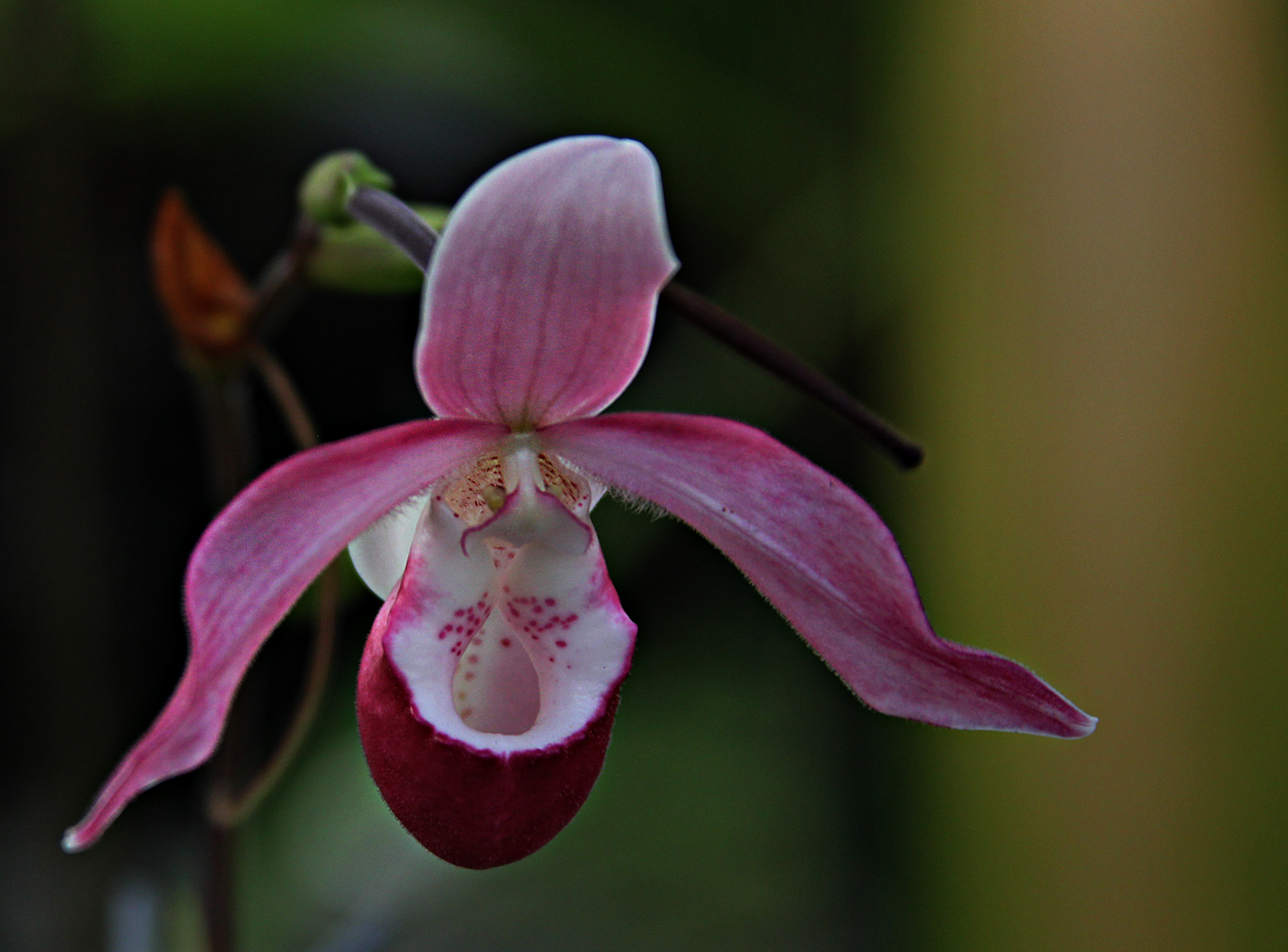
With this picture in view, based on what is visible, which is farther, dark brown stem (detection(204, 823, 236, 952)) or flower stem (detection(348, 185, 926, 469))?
dark brown stem (detection(204, 823, 236, 952))

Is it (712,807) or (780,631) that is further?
(780,631)

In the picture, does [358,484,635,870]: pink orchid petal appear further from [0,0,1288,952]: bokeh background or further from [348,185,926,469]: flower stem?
[0,0,1288,952]: bokeh background

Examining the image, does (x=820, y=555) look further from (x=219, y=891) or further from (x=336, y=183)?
(x=219, y=891)

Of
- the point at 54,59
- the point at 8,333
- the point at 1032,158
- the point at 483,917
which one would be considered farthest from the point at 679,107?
the point at 483,917

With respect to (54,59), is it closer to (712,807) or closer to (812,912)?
(712,807)

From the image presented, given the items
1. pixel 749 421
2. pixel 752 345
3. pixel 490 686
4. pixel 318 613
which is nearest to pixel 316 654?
pixel 318 613

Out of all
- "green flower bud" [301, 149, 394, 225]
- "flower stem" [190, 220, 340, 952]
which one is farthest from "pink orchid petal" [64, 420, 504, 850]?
"flower stem" [190, 220, 340, 952]
